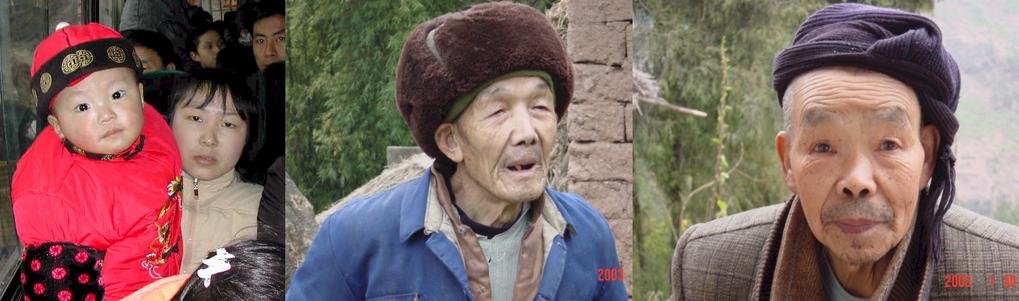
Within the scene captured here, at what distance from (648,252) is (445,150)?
2.31 ft

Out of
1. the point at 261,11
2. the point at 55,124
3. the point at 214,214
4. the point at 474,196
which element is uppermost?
the point at 261,11

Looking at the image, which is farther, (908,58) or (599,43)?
(599,43)

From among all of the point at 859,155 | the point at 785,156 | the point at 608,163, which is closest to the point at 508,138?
the point at 608,163

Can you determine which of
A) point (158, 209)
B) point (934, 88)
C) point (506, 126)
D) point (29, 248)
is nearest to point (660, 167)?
point (506, 126)

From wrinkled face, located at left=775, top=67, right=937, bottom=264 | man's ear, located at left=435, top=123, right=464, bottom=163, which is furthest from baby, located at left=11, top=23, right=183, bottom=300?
wrinkled face, located at left=775, top=67, right=937, bottom=264

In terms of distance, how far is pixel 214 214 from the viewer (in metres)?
3.94

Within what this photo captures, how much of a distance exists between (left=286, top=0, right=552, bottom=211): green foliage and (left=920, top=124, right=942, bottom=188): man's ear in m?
1.45

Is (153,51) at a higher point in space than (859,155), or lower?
higher

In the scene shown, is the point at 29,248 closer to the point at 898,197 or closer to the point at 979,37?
the point at 898,197

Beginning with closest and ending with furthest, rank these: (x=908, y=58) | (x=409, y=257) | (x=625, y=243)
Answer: (x=908, y=58), (x=409, y=257), (x=625, y=243)

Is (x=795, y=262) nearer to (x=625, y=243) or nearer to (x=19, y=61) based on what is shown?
(x=625, y=243)

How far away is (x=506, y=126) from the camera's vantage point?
3.28 metres

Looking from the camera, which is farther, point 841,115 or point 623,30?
point 623,30

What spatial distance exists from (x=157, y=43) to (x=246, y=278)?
2.92 feet
